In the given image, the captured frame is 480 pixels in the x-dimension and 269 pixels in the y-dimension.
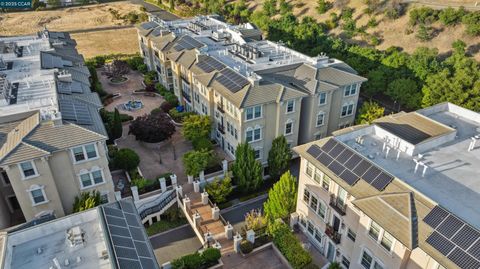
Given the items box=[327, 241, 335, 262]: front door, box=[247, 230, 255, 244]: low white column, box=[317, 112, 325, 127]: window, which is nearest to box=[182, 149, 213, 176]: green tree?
box=[247, 230, 255, 244]: low white column

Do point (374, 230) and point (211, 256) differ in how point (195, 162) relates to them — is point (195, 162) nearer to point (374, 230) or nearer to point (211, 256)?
point (211, 256)

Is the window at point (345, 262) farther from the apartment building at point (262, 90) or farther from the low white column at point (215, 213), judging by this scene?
the apartment building at point (262, 90)

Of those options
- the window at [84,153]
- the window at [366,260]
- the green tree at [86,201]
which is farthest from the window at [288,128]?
the green tree at [86,201]

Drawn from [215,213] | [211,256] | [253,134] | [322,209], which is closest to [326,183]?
[322,209]

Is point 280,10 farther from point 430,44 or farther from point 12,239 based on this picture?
point 12,239

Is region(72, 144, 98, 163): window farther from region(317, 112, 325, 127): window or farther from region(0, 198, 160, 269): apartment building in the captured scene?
region(317, 112, 325, 127): window

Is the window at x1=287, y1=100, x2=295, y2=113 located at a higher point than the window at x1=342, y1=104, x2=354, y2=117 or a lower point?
higher
